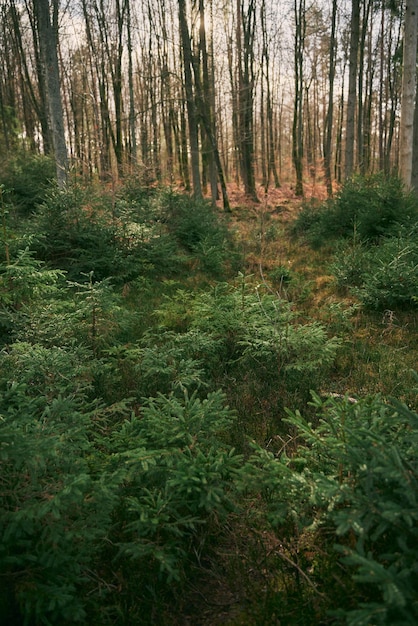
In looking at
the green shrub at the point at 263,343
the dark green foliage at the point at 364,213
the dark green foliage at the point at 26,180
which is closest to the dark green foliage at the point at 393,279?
the dark green foliage at the point at 364,213

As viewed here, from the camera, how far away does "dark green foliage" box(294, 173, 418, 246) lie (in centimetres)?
893

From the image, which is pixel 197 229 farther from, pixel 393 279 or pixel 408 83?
pixel 408 83

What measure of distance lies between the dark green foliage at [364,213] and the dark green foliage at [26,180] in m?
8.00

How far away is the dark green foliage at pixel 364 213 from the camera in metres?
8.93

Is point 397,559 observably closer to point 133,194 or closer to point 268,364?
point 268,364

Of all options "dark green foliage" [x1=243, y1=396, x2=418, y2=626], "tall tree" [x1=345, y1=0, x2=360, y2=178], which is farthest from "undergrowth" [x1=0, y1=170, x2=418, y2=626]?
"tall tree" [x1=345, y1=0, x2=360, y2=178]

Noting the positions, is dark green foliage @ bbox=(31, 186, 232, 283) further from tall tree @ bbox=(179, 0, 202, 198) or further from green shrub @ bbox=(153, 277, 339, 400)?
tall tree @ bbox=(179, 0, 202, 198)

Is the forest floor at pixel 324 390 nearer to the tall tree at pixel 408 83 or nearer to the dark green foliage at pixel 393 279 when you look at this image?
the dark green foliage at pixel 393 279

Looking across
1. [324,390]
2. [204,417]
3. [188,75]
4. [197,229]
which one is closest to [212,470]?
[204,417]

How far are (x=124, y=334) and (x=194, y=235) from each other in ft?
19.0

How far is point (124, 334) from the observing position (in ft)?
18.2

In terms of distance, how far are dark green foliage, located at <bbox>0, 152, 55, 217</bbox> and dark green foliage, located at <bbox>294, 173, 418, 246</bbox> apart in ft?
26.2

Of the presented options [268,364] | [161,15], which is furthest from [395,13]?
[268,364]

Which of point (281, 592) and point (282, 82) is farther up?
point (282, 82)
